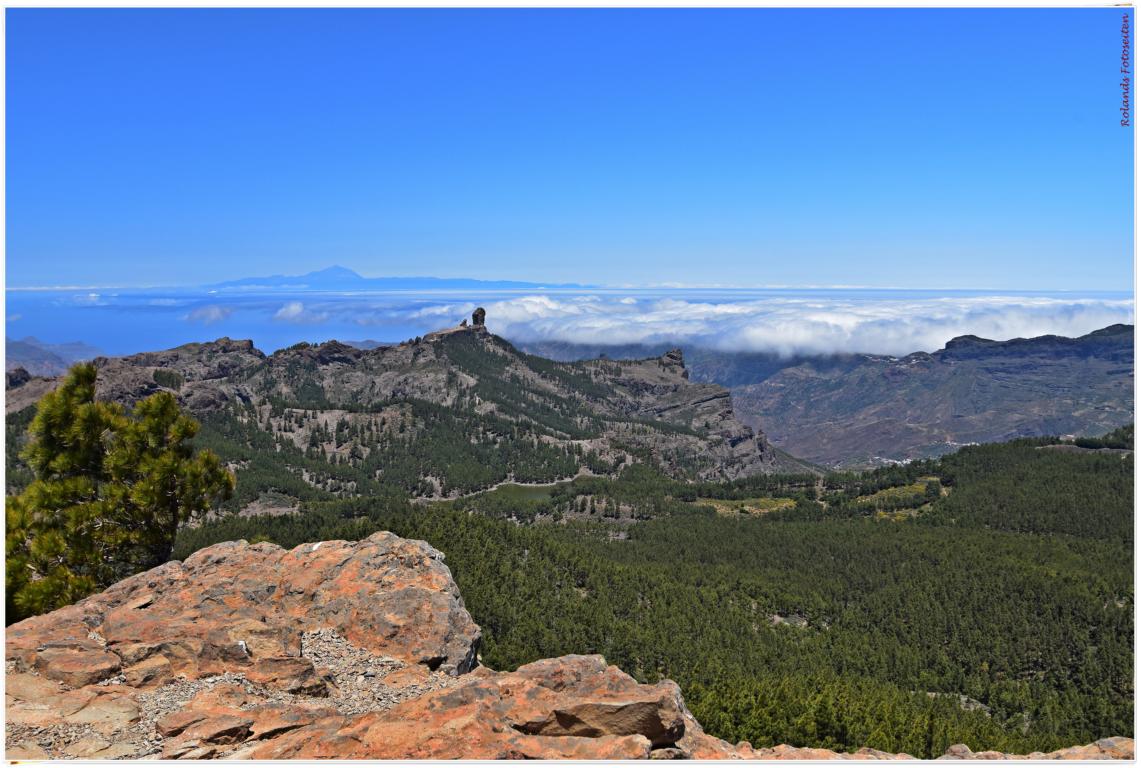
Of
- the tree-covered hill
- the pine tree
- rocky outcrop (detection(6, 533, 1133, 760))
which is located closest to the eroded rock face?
rocky outcrop (detection(6, 533, 1133, 760))

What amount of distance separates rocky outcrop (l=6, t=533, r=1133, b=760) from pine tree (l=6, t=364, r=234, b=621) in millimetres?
6630

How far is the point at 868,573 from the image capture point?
4060 inches

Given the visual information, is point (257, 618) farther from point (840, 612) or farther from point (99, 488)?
point (840, 612)

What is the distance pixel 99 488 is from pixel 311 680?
1856 centimetres

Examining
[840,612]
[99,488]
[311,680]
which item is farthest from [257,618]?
[840,612]

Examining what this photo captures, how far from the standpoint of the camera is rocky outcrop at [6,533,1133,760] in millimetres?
14859

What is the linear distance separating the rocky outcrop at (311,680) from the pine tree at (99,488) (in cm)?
663

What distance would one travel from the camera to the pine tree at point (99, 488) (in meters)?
30.0

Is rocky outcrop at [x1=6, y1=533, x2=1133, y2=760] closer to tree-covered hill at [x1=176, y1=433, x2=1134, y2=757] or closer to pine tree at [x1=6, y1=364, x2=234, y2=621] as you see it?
pine tree at [x1=6, y1=364, x2=234, y2=621]

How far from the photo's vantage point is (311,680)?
19016 mm

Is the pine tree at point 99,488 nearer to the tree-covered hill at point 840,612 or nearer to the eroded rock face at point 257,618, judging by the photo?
the eroded rock face at point 257,618

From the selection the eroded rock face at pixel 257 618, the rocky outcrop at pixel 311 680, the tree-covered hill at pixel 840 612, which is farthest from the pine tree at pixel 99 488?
the tree-covered hill at pixel 840 612

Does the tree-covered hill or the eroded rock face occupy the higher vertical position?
the eroded rock face

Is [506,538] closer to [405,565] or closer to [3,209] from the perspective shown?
[405,565]
